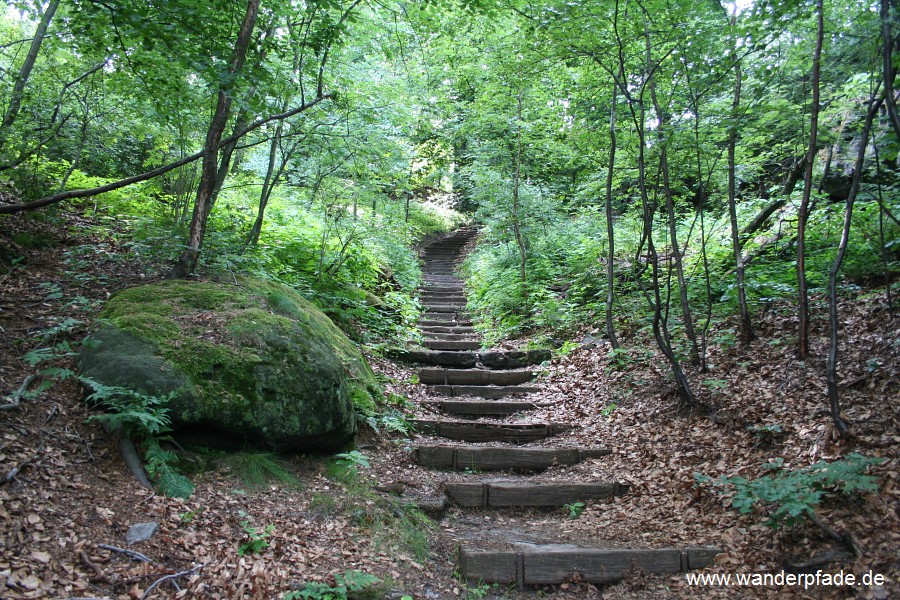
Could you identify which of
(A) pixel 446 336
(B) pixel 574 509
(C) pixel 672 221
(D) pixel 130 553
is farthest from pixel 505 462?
(A) pixel 446 336

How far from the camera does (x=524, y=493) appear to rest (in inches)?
193

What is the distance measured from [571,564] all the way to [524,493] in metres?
1.14

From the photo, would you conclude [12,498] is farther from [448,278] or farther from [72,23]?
[448,278]

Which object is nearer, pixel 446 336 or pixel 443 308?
pixel 446 336

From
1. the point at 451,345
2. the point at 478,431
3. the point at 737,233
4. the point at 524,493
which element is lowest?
the point at 524,493

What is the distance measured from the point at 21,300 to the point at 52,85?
10.9ft

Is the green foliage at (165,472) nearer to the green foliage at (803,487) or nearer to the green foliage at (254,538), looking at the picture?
the green foliage at (254,538)

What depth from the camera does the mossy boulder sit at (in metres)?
3.76

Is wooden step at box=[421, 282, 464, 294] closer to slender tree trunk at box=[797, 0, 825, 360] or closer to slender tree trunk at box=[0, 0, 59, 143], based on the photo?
slender tree trunk at box=[0, 0, 59, 143]

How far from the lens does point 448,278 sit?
1703cm

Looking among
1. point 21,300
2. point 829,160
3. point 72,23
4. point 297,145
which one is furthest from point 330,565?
point 829,160

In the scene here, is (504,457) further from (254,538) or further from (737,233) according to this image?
(737,233)

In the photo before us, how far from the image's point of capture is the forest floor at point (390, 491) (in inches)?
112

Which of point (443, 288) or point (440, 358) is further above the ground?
point (443, 288)
